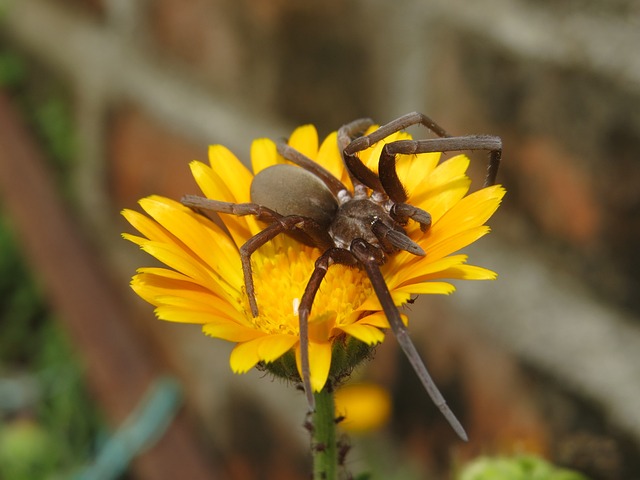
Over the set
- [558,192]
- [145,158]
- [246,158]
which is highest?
[145,158]

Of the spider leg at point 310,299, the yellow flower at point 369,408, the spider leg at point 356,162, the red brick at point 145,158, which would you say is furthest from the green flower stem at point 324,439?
the red brick at point 145,158

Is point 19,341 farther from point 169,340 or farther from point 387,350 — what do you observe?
point 387,350

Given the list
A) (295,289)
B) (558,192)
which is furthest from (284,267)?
(558,192)

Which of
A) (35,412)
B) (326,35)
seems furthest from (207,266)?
(35,412)

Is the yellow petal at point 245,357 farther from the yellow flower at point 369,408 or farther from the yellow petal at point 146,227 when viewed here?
the yellow flower at point 369,408

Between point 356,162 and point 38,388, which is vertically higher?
point 38,388

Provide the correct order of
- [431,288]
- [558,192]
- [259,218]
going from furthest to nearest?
[558,192] → [259,218] → [431,288]

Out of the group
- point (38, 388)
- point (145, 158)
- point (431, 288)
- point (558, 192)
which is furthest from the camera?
point (38, 388)

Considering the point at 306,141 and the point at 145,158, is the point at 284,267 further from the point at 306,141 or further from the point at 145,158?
the point at 145,158
